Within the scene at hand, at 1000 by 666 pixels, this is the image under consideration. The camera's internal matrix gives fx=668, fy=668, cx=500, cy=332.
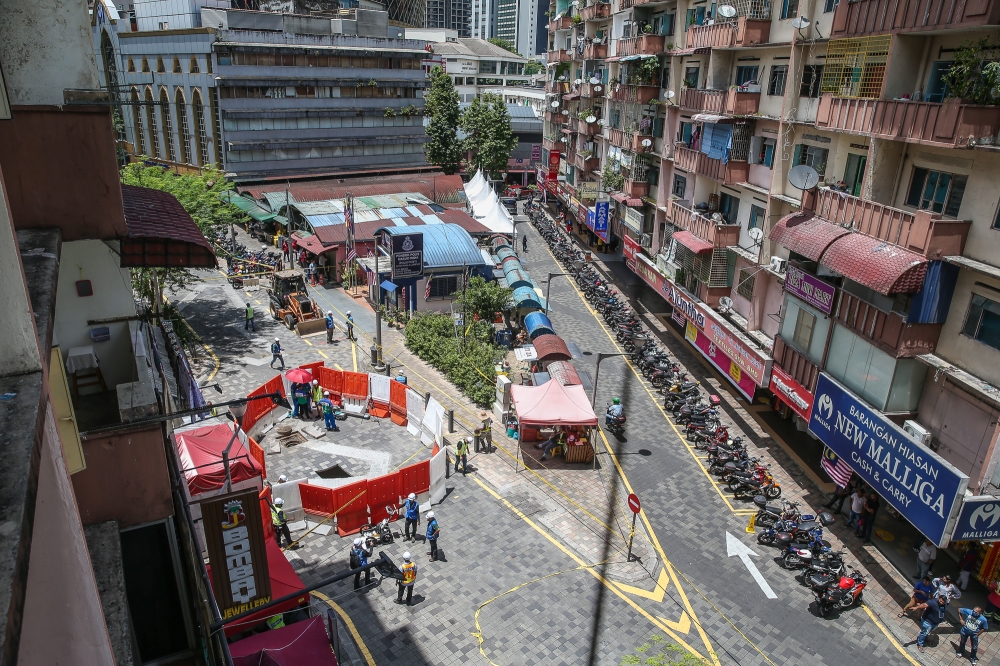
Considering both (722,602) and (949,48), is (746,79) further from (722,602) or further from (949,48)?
(722,602)

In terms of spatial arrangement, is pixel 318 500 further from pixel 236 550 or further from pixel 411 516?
pixel 236 550

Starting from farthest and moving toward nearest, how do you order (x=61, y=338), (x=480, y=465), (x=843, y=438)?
(x=480, y=465) < (x=843, y=438) < (x=61, y=338)

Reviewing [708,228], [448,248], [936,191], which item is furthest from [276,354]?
[936,191]

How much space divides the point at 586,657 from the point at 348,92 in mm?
54488

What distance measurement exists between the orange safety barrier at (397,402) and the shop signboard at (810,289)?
14428 millimetres

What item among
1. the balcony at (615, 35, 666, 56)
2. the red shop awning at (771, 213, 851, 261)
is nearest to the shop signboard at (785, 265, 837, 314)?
the red shop awning at (771, 213, 851, 261)

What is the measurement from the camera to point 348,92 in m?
59.1

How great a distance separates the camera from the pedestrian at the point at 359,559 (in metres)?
17.4

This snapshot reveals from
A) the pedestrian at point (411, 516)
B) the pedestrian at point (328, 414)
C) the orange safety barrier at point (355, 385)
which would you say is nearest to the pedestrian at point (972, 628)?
the pedestrian at point (411, 516)

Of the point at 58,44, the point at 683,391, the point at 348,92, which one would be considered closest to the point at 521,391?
the point at 683,391

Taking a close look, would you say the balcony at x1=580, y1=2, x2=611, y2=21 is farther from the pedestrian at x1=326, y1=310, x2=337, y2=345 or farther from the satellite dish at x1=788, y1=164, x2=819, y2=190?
the pedestrian at x1=326, y1=310, x2=337, y2=345

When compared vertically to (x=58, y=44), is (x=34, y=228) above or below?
below

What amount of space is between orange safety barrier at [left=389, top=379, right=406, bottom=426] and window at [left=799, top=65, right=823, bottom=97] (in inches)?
710

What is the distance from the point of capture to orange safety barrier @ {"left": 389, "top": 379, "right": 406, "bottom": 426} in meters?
25.6
